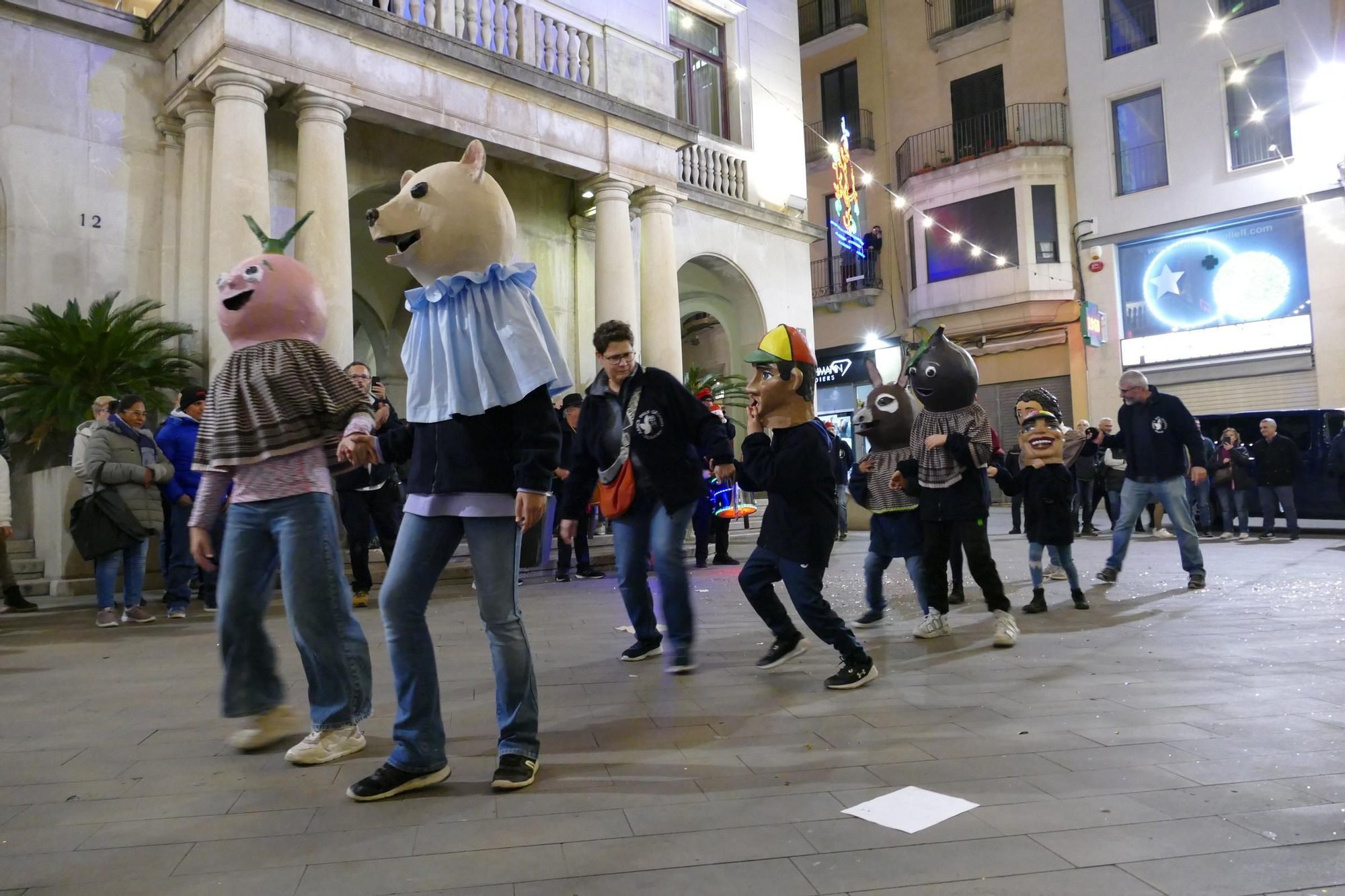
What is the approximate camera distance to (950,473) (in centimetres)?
589

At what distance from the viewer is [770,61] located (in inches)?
738

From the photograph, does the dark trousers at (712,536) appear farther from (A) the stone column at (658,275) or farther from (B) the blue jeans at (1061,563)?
(A) the stone column at (658,275)

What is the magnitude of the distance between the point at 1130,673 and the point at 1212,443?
11011 mm

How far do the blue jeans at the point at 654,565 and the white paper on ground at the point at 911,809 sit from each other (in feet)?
7.43

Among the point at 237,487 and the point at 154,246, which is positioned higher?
the point at 154,246

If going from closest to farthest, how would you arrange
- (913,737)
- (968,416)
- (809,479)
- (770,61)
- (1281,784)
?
(1281,784)
(913,737)
(809,479)
(968,416)
(770,61)

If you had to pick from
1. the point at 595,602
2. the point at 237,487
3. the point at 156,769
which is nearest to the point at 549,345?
the point at 237,487

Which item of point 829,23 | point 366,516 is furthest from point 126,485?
point 829,23

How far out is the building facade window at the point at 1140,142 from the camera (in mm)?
23156

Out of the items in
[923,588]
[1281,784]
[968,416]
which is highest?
[968,416]

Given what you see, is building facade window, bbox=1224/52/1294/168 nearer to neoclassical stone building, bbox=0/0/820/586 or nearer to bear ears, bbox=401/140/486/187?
neoclassical stone building, bbox=0/0/820/586

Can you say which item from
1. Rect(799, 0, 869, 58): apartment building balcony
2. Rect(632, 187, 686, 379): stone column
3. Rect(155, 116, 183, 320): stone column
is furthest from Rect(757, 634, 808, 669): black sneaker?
Rect(799, 0, 869, 58): apartment building balcony

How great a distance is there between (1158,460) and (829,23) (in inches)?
966

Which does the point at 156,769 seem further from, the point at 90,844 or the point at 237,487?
the point at 237,487
